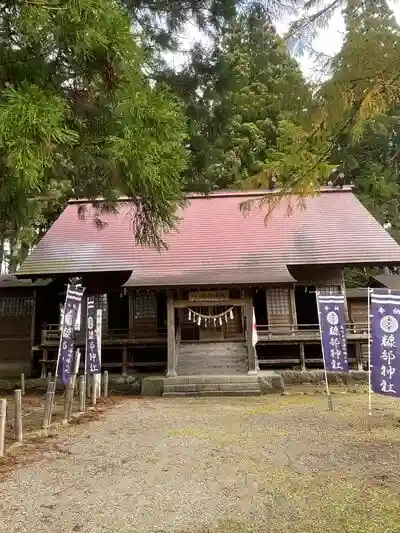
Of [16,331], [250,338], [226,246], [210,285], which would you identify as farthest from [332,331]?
[16,331]

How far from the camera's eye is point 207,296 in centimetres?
1176

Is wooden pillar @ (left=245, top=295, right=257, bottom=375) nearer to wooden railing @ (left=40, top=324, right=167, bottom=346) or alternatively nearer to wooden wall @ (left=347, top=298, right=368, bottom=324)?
wooden railing @ (left=40, top=324, right=167, bottom=346)

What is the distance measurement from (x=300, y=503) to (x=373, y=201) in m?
19.3

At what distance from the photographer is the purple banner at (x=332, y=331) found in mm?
8445

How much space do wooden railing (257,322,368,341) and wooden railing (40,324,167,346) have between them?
2915 millimetres

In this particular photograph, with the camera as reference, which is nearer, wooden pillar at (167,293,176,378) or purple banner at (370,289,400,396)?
purple banner at (370,289,400,396)

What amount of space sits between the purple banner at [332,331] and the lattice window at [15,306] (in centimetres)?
960

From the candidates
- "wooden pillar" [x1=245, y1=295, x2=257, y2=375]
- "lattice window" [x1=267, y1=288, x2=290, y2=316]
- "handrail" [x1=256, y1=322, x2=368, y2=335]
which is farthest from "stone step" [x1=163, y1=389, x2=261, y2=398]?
"lattice window" [x1=267, y1=288, x2=290, y2=316]

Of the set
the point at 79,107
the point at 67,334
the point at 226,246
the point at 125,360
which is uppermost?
the point at 226,246

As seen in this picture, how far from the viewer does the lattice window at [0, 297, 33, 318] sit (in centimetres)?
1446

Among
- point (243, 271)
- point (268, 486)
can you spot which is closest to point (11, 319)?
point (243, 271)

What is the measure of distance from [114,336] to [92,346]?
3567 mm

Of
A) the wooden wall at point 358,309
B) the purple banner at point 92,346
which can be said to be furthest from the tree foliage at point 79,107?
the wooden wall at point 358,309

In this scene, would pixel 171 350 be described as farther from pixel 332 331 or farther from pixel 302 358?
pixel 332 331
